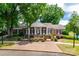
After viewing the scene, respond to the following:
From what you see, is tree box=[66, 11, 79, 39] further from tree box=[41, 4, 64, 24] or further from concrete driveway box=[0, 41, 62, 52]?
concrete driveway box=[0, 41, 62, 52]

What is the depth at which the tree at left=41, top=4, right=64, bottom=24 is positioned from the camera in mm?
5848

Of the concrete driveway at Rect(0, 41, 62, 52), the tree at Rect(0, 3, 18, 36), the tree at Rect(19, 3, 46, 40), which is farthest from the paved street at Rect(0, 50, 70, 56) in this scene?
the tree at Rect(19, 3, 46, 40)

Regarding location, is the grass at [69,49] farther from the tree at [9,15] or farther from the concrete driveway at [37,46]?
the tree at [9,15]

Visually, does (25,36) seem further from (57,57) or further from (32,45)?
(57,57)

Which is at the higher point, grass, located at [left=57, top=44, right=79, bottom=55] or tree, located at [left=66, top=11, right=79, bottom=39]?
tree, located at [left=66, top=11, right=79, bottom=39]

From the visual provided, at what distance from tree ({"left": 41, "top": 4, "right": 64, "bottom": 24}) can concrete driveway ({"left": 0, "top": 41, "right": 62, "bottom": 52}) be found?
312 millimetres

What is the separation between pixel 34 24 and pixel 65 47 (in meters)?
0.53

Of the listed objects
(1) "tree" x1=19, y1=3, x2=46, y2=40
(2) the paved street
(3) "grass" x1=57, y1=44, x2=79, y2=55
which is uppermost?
(1) "tree" x1=19, y1=3, x2=46, y2=40

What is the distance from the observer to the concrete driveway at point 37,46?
19.3 feet

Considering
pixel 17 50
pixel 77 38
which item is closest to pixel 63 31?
pixel 77 38

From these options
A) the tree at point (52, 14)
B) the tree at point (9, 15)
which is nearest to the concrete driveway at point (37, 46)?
the tree at point (9, 15)

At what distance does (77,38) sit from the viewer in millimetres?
→ 5883

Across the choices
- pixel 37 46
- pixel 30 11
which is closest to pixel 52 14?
pixel 30 11

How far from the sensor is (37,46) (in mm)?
5922
